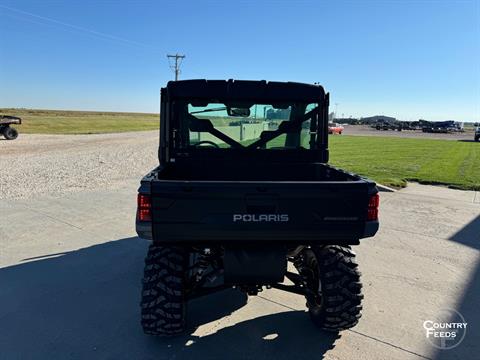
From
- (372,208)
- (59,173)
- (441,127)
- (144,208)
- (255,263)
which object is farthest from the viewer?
(441,127)

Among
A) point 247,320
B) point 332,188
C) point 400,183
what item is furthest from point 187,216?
point 400,183

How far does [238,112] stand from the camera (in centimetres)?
418

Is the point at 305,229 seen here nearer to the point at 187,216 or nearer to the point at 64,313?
the point at 187,216

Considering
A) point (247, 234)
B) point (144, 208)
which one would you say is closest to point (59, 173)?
point (144, 208)

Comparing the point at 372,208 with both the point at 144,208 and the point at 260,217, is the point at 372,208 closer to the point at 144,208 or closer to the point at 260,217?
the point at 260,217

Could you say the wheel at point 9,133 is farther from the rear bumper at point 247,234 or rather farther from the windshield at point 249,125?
the rear bumper at point 247,234

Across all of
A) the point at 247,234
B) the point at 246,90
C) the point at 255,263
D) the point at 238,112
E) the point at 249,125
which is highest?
the point at 246,90

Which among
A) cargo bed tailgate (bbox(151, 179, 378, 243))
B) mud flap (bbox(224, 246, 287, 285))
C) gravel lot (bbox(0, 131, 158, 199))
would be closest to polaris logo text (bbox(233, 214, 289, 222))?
cargo bed tailgate (bbox(151, 179, 378, 243))

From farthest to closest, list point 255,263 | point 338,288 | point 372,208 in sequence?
point 338,288
point 255,263
point 372,208

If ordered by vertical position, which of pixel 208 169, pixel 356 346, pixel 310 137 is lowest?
pixel 356 346

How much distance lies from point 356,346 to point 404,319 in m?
0.72

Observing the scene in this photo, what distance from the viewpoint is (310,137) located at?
4195 millimetres

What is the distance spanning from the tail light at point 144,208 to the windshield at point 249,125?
1653 millimetres

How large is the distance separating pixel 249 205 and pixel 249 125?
5.99 ft
